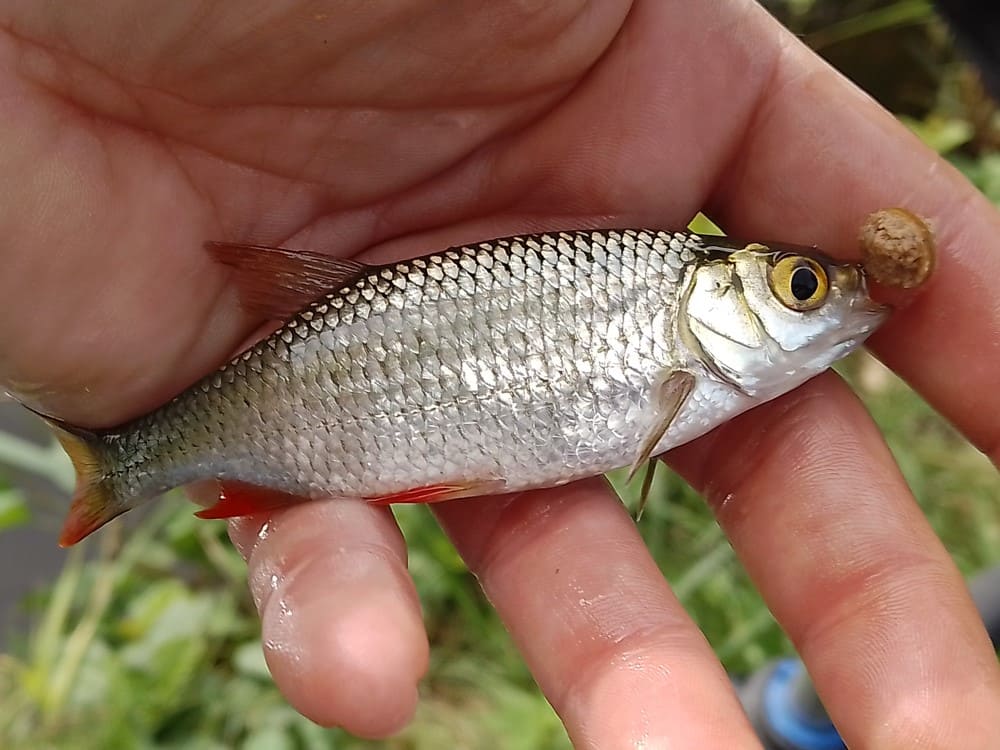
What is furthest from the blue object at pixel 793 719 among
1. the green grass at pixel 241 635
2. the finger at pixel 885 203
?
the finger at pixel 885 203

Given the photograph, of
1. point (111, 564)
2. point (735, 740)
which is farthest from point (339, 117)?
point (111, 564)

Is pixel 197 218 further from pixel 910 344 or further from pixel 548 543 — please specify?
pixel 910 344

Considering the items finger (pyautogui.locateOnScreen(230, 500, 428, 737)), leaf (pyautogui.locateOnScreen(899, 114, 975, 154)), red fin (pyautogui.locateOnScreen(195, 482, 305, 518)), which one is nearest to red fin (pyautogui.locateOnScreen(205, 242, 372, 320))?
red fin (pyautogui.locateOnScreen(195, 482, 305, 518))

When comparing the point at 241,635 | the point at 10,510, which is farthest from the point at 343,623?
the point at 10,510

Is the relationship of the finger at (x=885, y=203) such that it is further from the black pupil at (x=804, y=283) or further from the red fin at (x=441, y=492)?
the red fin at (x=441, y=492)

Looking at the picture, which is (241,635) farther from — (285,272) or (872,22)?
(872,22)

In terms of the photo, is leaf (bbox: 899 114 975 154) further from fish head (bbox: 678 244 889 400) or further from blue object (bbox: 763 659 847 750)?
fish head (bbox: 678 244 889 400)

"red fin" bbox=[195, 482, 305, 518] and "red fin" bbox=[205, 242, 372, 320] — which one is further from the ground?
"red fin" bbox=[205, 242, 372, 320]
